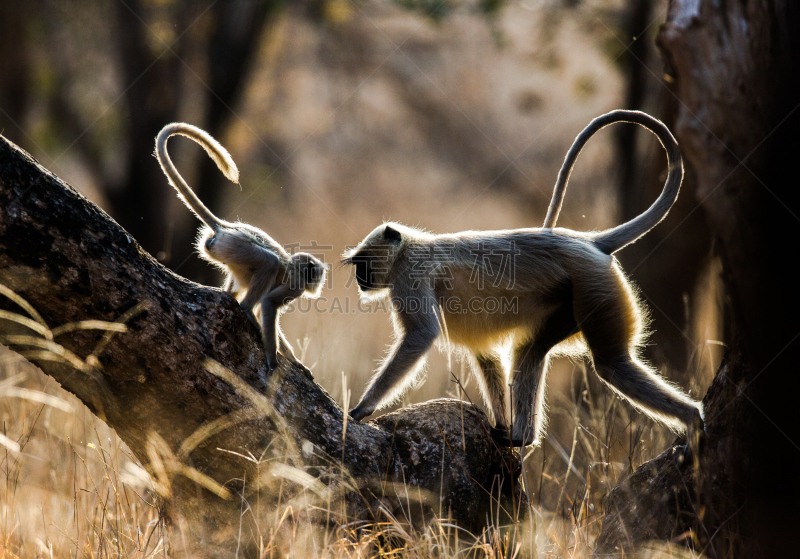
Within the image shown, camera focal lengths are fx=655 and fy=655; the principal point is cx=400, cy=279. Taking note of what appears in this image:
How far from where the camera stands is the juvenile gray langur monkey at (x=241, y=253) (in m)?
3.39

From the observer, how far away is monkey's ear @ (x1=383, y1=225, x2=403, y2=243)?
159 inches

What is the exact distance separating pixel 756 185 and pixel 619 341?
1328 mm

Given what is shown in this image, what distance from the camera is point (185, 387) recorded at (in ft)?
8.08

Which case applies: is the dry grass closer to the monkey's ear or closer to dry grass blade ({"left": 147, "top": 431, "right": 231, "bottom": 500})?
dry grass blade ({"left": 147, "top": 431, "right": 231, "bottom": 500})

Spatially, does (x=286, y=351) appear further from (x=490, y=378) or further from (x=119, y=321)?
(x=490, y=378)

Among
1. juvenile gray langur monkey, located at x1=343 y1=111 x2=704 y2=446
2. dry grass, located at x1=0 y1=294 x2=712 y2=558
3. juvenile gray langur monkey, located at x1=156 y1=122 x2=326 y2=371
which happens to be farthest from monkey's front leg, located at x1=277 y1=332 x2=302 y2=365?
dry grass, located at x1=0 y1=294 x2=712 y2=558

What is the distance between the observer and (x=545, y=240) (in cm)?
Result: 366

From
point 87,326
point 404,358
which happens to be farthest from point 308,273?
point 87,326

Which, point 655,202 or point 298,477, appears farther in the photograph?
point 655,202

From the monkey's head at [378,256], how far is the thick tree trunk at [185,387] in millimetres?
1169

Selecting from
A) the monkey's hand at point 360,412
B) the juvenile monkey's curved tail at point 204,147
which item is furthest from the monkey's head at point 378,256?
the juvenile monkey's curved tail at point 204,147

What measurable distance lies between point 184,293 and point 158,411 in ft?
1.51

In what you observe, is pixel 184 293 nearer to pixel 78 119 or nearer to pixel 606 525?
pixel 606 525

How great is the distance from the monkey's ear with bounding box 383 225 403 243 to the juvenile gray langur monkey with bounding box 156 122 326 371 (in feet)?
2.09
